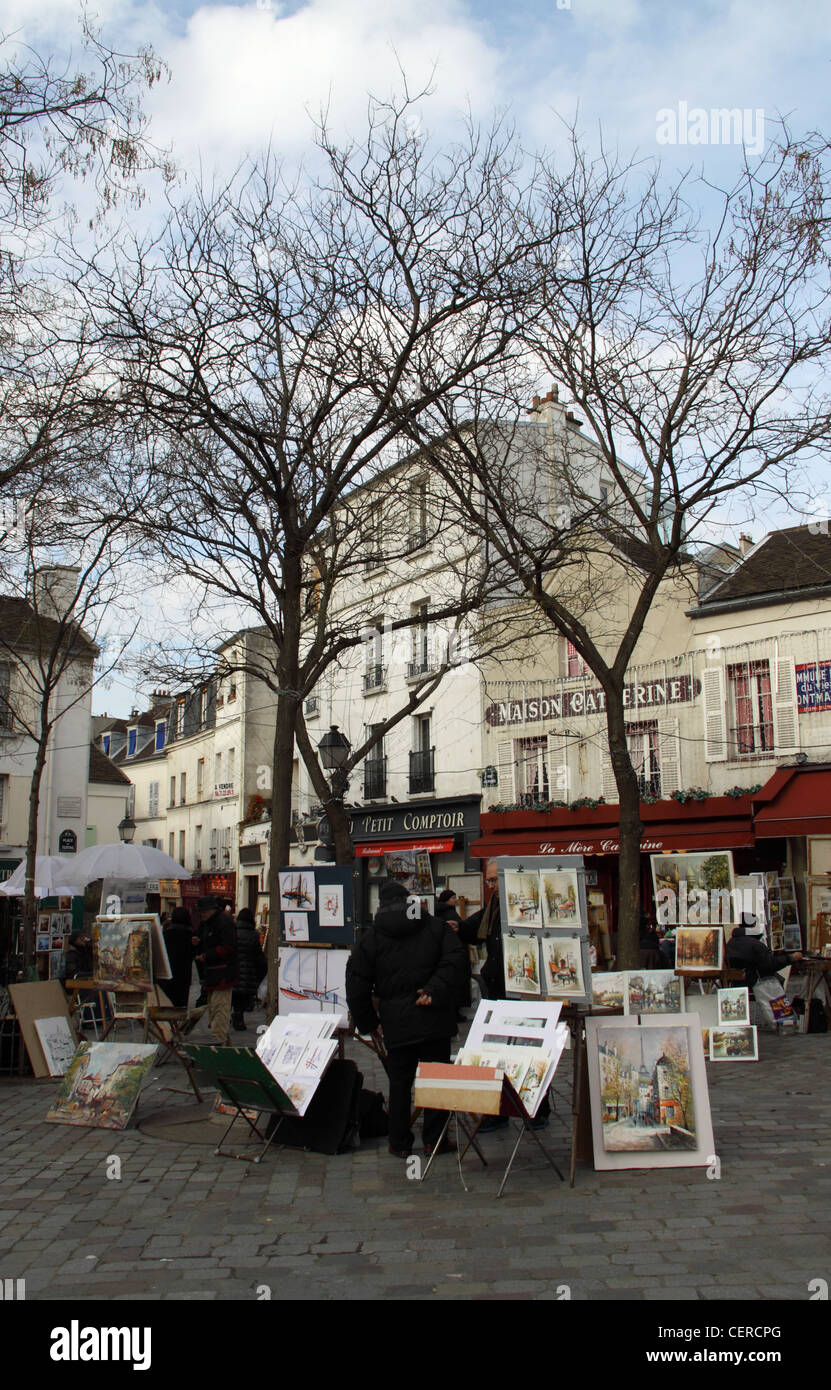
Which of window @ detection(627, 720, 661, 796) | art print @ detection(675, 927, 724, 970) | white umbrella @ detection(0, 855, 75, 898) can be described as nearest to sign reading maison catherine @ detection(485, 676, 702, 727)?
window @ detection(627, 720, 661, 796)

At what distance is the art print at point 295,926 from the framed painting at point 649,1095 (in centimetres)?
321

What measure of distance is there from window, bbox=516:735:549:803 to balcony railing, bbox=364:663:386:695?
5.78 metres

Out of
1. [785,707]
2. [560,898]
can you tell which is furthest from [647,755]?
[560,898]

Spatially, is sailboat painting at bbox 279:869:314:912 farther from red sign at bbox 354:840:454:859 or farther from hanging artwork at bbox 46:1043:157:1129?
red sign at bbox 354:840:454:859

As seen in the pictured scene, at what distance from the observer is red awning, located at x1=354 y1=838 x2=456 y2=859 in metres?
27.0

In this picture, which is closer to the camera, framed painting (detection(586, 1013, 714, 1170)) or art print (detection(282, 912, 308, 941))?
framed painting (detection(586, 1013, 714, 1170))

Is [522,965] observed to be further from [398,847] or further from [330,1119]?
[398,847]

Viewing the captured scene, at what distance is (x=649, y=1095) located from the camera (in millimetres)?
6262

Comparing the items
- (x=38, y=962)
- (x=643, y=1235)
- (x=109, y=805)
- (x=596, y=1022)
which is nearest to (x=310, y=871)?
(x=596, y=1022)

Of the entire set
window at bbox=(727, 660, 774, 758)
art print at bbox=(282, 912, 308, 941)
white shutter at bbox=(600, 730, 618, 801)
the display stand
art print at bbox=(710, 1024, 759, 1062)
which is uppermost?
window at bbox=(727, 660, 774, 758)

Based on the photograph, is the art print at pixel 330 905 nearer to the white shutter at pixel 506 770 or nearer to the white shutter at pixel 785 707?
the white shutter at pixel 785 707

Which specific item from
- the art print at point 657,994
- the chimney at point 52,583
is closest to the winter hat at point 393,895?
the art print at point 657,994

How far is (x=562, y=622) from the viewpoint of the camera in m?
12.1
